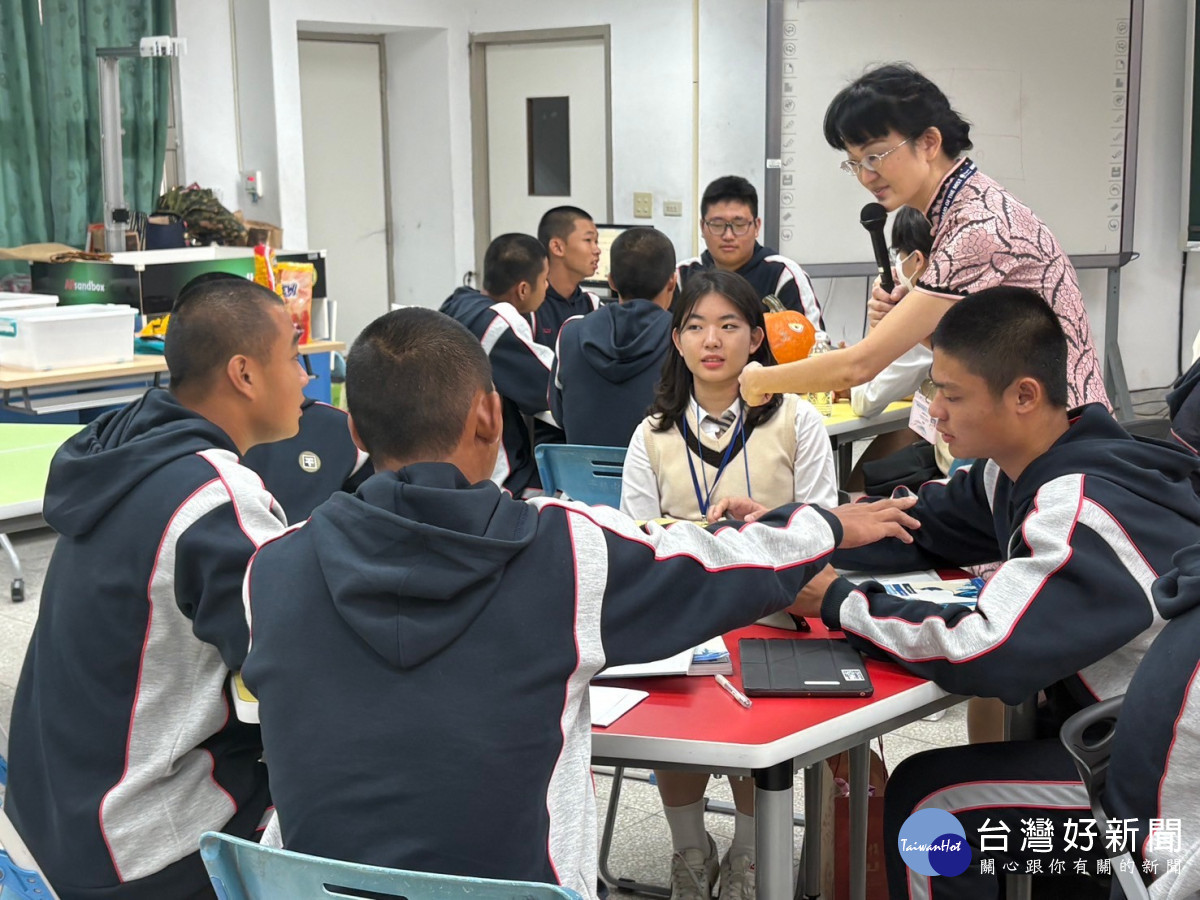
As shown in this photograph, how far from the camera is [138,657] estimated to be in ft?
5.39

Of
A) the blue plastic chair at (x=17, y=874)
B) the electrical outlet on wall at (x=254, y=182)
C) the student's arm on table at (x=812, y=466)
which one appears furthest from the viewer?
the electrical outlet on wall at (x=254, y=182)

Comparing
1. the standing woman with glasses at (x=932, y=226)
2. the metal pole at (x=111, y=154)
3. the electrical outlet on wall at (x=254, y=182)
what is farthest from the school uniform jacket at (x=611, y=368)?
the electrical outlet on wall at (x=254, y=182)

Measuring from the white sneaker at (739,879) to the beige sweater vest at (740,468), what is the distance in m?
0.66

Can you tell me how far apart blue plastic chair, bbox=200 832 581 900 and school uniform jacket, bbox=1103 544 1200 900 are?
69 cm

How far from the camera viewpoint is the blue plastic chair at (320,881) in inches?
44.9

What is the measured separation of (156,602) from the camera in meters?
1.62

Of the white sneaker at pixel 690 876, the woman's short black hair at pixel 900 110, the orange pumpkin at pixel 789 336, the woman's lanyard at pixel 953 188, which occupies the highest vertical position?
the woman's short black hair at pixel 900 110

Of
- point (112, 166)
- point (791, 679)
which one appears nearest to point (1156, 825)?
point (791, 679)

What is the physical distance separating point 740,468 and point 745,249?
6.58 ft

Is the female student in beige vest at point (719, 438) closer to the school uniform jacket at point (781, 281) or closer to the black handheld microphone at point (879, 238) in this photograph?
the black handheld microphone at point (879, 238)

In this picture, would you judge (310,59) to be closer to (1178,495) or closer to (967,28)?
(967,28)

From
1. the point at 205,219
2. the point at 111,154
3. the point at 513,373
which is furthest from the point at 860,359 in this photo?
the point at 205,219

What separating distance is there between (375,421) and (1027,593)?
0.85 metres

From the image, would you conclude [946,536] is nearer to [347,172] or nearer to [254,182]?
[254,182]
